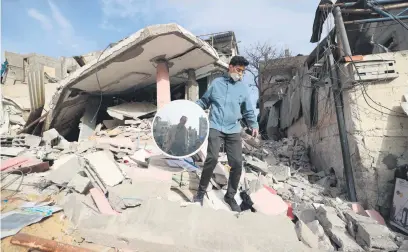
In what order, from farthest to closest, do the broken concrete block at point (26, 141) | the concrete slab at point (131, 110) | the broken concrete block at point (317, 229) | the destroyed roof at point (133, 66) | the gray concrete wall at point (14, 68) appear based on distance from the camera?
the gray concrete wall at point (14, 68)
the concrete slab at point (131, 110)
the broken concrete block at point (26, 141)
the destroyed roof at point (133, 66)
the broken concrete block at point (317, 229)

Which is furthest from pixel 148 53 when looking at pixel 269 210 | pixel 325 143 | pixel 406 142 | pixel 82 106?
pixel 406 142

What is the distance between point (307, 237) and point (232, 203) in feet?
3.37

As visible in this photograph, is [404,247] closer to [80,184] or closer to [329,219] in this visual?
[329,219]

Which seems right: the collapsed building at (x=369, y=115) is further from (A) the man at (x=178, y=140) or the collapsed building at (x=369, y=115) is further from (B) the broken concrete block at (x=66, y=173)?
(B) the broken concrete block at (x=66, y=173)

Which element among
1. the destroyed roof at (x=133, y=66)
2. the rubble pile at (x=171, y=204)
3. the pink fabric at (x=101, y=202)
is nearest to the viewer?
the rubble pile at (x=171, y=204)

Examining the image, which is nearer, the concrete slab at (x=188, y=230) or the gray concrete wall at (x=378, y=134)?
the concrete slab at (x=188, y=230)

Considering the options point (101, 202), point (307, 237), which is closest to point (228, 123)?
point (307, 237)

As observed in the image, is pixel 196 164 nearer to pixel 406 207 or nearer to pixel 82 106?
pixel 406 207

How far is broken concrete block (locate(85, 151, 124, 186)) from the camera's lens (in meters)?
3.40

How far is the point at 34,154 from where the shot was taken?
4.55 metres

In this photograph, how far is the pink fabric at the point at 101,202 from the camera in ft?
8.73

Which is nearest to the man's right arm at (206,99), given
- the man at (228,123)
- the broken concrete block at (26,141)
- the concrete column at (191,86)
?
the man at (228,123)

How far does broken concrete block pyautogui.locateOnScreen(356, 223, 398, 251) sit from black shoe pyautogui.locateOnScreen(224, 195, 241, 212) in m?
1.30

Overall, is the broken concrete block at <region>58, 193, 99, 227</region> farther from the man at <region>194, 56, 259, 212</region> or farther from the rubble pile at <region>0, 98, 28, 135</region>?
the rubble pile at <region>0, 98, 28, 135</region>
